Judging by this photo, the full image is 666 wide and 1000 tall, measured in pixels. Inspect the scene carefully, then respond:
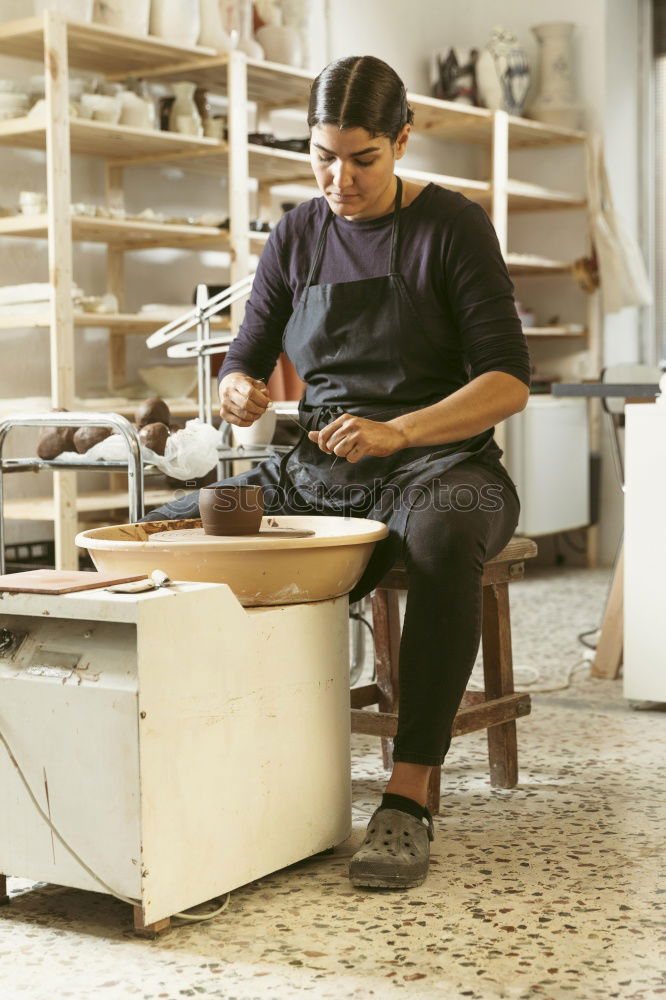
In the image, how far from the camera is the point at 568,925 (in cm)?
163

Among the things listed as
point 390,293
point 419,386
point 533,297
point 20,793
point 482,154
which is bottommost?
point 20,793

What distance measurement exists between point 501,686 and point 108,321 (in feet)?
6.48

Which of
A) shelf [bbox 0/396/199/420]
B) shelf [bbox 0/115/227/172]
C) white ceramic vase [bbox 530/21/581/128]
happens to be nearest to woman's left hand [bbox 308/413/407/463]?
shelf [bbox 0/396/199/420]

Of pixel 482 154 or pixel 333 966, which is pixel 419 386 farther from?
pixel 482 154

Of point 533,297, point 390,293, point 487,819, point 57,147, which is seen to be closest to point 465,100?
point 533,297

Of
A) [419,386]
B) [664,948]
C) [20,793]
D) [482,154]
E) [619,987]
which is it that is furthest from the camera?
[482,154]

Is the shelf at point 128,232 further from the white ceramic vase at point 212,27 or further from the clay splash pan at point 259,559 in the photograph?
the clay splash pan at point 259,559

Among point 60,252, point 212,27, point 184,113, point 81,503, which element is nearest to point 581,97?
point 212,27

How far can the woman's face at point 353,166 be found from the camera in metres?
1.99

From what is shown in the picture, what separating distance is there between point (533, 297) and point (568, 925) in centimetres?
450

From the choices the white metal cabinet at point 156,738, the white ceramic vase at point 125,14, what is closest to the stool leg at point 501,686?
the white metal cabinet at point 156,738

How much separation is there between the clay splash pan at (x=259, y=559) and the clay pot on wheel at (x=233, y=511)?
17 mm

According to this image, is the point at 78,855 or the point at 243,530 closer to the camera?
the point at 78,855

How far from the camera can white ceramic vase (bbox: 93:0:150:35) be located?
3.81 meters
